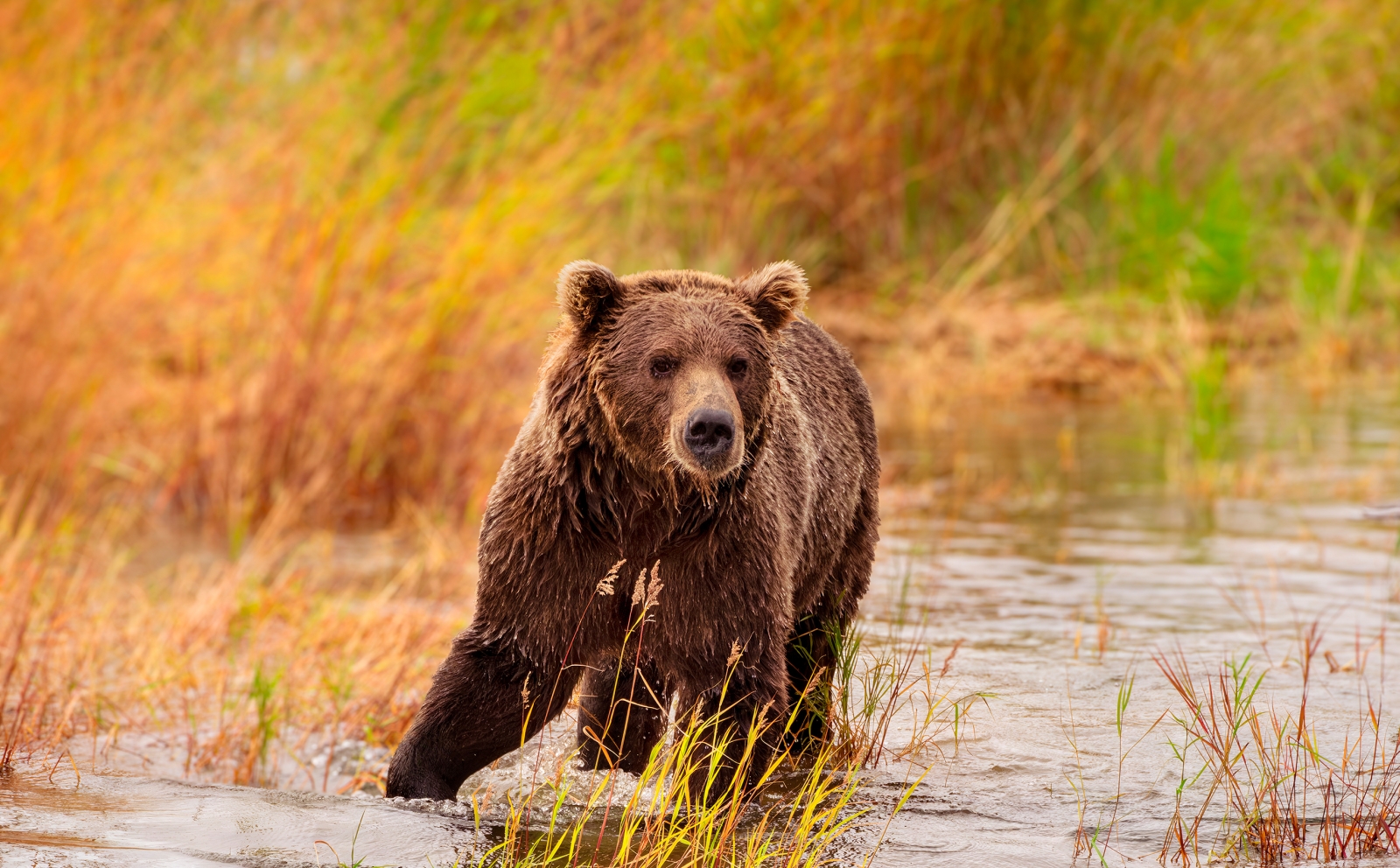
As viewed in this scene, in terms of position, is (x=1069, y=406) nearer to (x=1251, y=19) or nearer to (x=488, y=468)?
(x=1251, y=19)

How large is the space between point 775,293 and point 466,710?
4.70 feet

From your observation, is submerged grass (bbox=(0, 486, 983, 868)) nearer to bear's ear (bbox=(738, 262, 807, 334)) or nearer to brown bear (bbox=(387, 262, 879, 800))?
brown bear (bbox=(387, 262, 879, 800))

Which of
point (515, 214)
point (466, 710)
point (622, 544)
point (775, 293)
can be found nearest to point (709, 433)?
point (622, 544)

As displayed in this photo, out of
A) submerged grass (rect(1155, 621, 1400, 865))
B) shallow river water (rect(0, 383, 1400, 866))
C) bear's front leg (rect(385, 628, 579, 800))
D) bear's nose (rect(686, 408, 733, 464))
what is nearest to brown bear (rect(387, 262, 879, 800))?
bear's front leg (rect(385, 628, 579, 800))

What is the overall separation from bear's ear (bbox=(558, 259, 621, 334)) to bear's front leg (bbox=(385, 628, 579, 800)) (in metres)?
0.90

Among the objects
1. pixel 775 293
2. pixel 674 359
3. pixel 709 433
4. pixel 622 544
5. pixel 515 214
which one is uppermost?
pixel 515 214

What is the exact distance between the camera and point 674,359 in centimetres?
443

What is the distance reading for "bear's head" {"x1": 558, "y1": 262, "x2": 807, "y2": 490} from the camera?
424 centimetres

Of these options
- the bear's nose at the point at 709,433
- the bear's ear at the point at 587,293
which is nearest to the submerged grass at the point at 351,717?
Answer: the bear's nose at the point at 709,433

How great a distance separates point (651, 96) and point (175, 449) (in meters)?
3.73

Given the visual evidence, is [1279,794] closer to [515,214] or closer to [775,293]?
[775,293]

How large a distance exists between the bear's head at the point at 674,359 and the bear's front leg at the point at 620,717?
0.78 metres

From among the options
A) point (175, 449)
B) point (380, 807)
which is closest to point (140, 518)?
point (175, 449)

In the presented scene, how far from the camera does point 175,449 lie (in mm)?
9062
